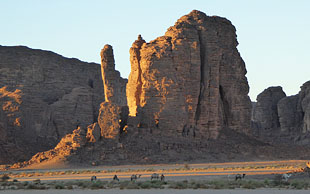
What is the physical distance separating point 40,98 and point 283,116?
39636 millimetres

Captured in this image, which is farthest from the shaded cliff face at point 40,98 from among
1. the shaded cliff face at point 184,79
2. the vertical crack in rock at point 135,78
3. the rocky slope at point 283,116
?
the rocky slope at point 283,116

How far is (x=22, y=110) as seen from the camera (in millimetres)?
62031

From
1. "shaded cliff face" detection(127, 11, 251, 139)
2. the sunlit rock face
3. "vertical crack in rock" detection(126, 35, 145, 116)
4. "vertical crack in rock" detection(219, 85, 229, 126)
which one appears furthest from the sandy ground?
"vertical crack in rock" detection(219, 85, 229, 126)

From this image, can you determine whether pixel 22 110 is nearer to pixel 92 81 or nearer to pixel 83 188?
pixel 92 81

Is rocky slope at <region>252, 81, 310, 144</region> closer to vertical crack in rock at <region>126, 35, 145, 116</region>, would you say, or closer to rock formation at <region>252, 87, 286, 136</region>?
rock formation at <region>252, 87, 286, 136</region>

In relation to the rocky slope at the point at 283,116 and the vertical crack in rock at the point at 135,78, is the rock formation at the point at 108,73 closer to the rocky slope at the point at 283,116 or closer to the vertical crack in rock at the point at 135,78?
the vertical crack in rock at the point at 135,78

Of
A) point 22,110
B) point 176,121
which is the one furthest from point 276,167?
point 22,110

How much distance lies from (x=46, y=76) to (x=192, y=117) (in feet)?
78.4

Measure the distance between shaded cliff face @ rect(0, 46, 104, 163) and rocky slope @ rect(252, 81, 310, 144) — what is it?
25186mm

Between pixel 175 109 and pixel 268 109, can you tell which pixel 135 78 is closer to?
pixel 175 109

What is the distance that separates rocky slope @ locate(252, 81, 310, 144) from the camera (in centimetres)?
8643

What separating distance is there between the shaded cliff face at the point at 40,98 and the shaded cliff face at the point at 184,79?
11.7 meters

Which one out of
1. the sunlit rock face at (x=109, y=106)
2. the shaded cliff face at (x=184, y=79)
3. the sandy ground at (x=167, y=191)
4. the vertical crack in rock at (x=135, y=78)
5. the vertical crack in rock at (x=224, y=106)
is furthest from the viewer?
the vertical crack in rock at (x=224, y=106)

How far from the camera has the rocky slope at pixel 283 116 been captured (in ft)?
284
